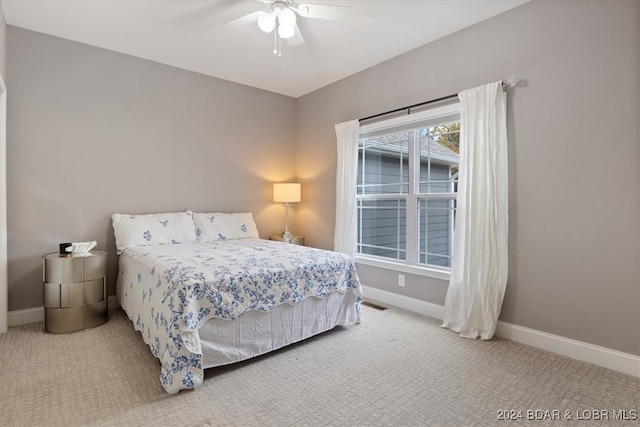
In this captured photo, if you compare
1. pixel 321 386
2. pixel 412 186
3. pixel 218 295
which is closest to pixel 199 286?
pixel 218 295

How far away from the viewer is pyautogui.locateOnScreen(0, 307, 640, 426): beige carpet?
172cm

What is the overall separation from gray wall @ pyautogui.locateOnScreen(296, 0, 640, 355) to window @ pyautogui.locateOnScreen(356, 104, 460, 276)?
1.56ft

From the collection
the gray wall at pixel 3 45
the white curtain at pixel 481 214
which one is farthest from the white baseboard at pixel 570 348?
the gray wall at pixel 3 45

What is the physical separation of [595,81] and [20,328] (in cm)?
489

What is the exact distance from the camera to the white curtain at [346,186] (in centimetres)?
387

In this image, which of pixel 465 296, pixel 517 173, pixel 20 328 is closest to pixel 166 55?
pixel 20 328

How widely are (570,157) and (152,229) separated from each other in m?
3.66

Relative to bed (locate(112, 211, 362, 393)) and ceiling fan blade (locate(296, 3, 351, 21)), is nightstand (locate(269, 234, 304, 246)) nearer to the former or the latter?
bed (locate(112, 211, 362, 393))

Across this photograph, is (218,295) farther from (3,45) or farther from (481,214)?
(3,45)

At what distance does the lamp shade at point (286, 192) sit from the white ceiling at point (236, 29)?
1.40 metres

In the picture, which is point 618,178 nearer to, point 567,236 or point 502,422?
point 567,236

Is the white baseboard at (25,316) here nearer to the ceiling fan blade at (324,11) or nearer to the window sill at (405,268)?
the window sill at (405,268)

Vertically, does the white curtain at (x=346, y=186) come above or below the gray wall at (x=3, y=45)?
below

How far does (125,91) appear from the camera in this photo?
11.3ft
